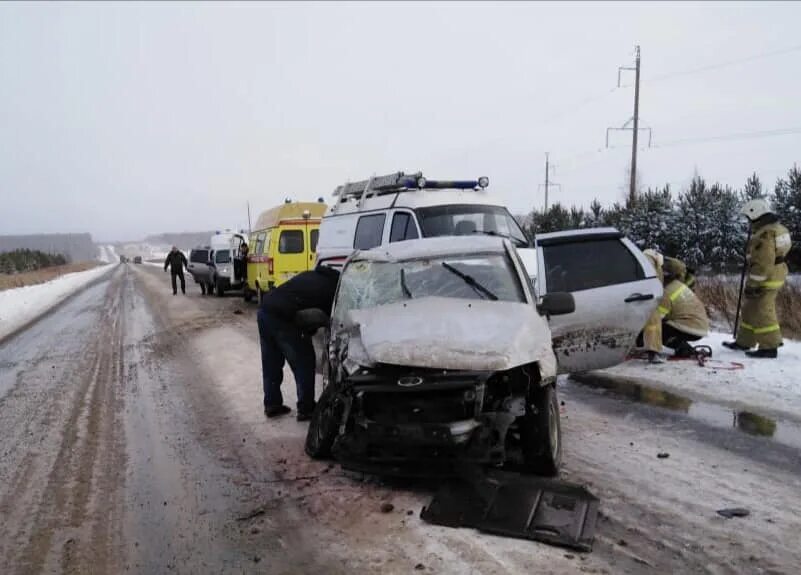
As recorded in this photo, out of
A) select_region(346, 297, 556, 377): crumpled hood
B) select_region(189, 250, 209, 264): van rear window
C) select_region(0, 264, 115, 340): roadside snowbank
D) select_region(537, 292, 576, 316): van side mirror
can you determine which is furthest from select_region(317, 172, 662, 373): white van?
select_region(189, 250, 209, 264): van rear window

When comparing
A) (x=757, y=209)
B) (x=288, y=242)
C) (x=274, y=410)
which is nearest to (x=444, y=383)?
(x=274, y=410)

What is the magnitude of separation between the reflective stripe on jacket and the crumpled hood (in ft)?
13.7

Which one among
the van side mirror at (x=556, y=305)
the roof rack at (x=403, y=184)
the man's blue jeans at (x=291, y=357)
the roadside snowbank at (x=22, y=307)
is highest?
the roof rack at (x=403, y=184)

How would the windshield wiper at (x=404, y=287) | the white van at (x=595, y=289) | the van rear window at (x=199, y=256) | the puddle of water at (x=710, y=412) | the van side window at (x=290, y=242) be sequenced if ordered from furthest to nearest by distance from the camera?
the van rear window at (x=199, y=256) → the van side window at (x=290, y=242) → the white van at (x=595, y=289) → the puddle of water at (x=710, y=412) → the windshield wiper at (x=404, y=287)

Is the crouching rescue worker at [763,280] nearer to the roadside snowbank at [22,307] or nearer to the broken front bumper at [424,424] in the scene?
the broken front bumper at [424,424]

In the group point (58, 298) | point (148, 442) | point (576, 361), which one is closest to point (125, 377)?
point (148, 442)

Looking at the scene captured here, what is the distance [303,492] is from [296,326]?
2175 mm

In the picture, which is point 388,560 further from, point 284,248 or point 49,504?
point 284,248

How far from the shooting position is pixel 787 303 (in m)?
10.5

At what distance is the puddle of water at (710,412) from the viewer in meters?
5.39

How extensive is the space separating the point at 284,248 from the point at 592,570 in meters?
14.3

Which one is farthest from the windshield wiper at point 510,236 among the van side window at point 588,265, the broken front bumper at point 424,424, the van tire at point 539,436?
the broken front bumper at point 424,424

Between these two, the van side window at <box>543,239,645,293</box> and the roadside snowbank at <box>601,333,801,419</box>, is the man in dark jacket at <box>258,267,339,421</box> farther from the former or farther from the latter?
the roadside snowbank at <box>601,333,801,419</box>

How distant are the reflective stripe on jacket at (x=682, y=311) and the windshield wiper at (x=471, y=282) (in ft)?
13.2
